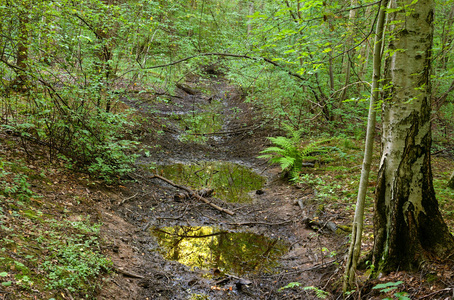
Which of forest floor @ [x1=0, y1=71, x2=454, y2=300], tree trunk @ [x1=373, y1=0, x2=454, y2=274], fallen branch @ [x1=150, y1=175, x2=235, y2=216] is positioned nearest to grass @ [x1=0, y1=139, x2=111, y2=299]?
forest floor @ [x1=0, y1=71, x2=454, y2=300]

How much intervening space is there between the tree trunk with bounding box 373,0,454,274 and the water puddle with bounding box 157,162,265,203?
4.82 m

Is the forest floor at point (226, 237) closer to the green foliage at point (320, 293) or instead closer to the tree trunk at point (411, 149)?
the green foliage at point (320, 293)

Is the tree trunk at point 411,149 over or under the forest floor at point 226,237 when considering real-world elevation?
over

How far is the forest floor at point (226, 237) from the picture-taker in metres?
3.76

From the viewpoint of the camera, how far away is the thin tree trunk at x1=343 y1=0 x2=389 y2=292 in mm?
2855

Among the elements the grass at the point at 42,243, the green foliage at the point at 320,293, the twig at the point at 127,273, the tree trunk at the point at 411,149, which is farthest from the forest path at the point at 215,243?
the tree trunk at the point at 411,149

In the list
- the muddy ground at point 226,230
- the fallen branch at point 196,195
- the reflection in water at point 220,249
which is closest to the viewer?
the muddy ground at point 226,230

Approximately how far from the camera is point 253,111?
47.1 ft

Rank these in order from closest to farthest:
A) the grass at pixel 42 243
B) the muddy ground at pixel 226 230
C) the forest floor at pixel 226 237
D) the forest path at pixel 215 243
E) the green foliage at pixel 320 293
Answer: the grass at pixel 42 243 < the green foliage at pixel 320 293 < the forest floor at pixel 226 237 < the muddy ground at pixel 226 230 < the forest path at pixel 215 243

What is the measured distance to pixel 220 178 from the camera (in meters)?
9.00

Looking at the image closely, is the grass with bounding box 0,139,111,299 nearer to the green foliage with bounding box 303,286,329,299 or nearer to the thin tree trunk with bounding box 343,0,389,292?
the green foliage with bounding box 303,286,329,299

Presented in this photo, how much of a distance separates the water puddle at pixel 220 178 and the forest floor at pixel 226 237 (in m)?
0.23

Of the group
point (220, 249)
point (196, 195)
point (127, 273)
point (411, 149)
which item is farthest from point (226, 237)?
point (411, 149)

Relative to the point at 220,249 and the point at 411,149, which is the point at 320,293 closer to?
the point at 411,149
